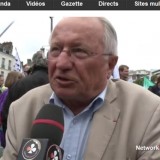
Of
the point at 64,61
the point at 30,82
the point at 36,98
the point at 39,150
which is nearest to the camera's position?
the point at 39,150

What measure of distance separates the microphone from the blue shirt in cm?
29

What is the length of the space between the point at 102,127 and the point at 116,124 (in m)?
0.08

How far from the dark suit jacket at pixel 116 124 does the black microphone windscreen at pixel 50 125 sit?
0.31 m

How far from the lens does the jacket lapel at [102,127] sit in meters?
1.81

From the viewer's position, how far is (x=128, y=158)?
1.81 metres

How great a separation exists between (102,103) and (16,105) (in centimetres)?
47

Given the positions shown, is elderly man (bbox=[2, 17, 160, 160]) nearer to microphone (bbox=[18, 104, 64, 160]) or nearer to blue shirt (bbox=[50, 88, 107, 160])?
blue shirt (bbox=[50, 88, 107, 160])

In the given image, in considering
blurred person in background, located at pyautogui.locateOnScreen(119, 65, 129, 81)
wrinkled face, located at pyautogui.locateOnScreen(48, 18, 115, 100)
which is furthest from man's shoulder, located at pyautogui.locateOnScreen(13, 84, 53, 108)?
blurred person in background, located at pyautogui.locateOnScreen(119, 65, 129, 81)

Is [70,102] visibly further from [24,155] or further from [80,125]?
[24,155]

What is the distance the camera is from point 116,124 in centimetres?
191
